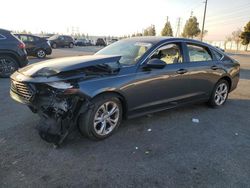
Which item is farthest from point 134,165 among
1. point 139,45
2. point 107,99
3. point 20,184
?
point 139,45

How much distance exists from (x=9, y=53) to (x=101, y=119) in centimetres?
629

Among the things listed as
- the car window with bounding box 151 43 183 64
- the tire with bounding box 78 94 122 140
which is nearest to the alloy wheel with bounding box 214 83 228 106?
the car window with bounding box 151 43 183 64

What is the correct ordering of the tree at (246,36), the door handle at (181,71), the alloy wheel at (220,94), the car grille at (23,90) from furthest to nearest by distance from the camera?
the tree at (246,36) < the alloy wheel at (220,94) < the door handle at (181,71) < the car grille at (23,90)

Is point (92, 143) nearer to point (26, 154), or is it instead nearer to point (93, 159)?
point (93, 159)

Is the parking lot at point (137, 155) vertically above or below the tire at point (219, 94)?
below

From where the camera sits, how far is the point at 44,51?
15648 millimetres

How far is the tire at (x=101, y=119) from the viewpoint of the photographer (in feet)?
11.8

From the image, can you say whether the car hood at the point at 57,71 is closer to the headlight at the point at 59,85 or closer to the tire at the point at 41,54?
the headlight at the point at 59,85

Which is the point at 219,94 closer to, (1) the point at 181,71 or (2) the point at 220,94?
(2) the point at 220,94

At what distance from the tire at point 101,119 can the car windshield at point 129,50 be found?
80 cm

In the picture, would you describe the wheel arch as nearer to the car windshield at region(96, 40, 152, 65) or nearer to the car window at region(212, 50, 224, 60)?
the car windshield at region(96, 40, 152, 65)

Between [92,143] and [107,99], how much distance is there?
2.36ft

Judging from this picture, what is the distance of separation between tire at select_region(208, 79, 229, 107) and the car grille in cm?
401

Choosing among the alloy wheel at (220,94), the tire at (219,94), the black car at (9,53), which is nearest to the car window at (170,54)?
the tire at (219,94)
